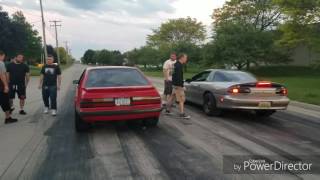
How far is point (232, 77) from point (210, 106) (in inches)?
39.9

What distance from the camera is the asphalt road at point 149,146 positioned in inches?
220

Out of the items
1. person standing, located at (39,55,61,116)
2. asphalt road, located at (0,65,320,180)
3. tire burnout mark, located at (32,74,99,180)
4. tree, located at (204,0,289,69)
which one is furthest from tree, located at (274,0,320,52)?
tire burnout mark, located at (32,74,99,180)

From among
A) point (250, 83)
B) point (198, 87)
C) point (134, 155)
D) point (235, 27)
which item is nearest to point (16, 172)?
point (134, 155)

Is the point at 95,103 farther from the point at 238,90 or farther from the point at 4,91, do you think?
the point at 238,90

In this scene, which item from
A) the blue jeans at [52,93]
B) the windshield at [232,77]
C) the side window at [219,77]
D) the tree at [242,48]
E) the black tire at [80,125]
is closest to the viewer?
the black tire at [80,125]

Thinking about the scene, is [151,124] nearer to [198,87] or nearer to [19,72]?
[198,87]

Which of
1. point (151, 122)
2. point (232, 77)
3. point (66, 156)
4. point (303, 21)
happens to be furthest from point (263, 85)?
point (303, 21)

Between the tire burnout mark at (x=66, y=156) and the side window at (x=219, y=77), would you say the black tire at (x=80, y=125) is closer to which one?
the tire burnout mark at (x=66, y=156)

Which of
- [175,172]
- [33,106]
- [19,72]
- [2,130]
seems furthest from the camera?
[33,106]

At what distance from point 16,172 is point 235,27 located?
1668 inches

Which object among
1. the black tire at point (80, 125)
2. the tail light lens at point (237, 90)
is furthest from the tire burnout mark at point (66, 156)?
the tail light lens at point (237, 90)

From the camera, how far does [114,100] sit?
8.23 meters

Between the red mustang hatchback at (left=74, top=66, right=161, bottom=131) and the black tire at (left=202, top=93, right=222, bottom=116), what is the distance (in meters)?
2.16

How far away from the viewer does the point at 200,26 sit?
83.5 metres
